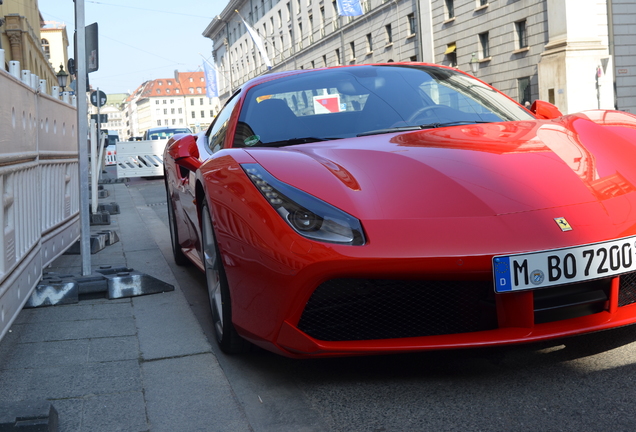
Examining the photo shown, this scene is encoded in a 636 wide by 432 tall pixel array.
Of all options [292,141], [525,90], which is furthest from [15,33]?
[292,141]

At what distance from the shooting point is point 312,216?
2562 millimetres

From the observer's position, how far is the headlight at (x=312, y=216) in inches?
97.5

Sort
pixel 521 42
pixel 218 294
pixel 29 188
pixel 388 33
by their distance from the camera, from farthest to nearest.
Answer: pixel 388 33
pixel 521 42
pixel 29 188
pixel 218 294

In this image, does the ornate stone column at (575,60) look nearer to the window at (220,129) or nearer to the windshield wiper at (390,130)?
the window at (220,129)

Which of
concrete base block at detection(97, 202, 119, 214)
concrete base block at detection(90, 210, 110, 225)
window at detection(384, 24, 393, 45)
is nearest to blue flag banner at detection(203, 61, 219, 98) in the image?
window at detection(384, 24, 393, 45)

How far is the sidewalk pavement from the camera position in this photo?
245 cm

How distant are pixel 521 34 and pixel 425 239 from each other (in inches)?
1083

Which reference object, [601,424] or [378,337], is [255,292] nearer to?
[378,337]

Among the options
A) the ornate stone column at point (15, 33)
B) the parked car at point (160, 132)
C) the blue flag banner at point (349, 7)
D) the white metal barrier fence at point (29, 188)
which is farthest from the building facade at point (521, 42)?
the white metal barrier fence at point (29, 188)

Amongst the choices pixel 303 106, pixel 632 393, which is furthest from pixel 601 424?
pixel 303 106

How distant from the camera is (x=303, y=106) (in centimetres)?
370

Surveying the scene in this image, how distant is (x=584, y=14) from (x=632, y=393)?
2527 cm

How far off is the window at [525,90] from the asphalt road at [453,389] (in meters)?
25.7

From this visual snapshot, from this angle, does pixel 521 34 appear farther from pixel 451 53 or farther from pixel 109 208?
pixel 109 208
